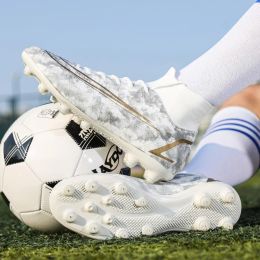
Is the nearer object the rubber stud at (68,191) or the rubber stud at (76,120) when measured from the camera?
the rubber stud at (68,191)

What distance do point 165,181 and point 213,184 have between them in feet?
0.53

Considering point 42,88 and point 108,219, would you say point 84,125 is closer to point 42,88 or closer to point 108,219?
point 42,88

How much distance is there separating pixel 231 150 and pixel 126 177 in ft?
2.78

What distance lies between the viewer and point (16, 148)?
2.23m

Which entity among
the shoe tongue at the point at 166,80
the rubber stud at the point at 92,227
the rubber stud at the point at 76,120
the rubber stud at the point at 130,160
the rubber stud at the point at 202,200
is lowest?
the rubber stud at the point at 92,227

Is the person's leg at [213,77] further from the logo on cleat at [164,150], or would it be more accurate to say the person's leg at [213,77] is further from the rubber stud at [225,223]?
the rubber stud at [225,223]

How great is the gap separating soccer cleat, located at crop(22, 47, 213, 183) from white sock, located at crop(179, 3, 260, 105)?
0.10 metres

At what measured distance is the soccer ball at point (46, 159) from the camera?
213 centimetres

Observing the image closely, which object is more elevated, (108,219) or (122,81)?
(122,81)

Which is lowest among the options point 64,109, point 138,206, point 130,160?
point 138,206

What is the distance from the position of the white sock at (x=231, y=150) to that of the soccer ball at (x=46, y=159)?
0.50m

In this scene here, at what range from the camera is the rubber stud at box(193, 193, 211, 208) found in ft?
6.77

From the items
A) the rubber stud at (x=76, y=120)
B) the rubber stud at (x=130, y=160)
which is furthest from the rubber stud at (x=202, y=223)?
the rubber stud at (x=76, y=120)

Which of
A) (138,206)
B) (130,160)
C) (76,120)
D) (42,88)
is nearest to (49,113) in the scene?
(76,120)
